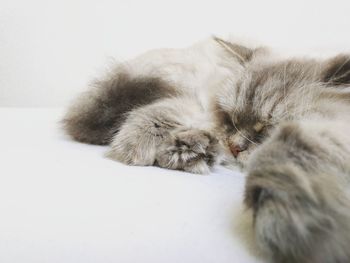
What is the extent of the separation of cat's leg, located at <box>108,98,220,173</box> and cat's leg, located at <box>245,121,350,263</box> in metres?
0.43

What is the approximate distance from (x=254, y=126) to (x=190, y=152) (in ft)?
0.68

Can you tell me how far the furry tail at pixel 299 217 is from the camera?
59 cm

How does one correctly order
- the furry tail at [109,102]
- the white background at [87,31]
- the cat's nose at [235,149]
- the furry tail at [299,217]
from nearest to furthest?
the furry tail at [299,217], the cat's nose at [235,149], the furry tail at [109,102], the white background at [87,31]

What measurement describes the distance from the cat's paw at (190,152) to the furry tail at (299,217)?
499 mm

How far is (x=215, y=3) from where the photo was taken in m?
2.60

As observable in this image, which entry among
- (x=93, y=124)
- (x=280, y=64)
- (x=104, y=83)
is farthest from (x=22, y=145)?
(x=280, y=64)

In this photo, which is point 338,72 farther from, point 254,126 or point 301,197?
point 301,197

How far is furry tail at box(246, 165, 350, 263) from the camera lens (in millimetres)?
585

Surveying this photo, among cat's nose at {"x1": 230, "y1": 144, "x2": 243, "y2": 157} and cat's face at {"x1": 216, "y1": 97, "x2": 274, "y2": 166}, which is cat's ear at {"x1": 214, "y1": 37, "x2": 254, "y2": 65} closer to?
cat's face at {"x1": 216, "y1": 97, "x2": 274, "y2": 166}

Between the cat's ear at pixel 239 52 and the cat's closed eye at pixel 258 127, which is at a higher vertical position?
the cat's ear at pixel 239 52

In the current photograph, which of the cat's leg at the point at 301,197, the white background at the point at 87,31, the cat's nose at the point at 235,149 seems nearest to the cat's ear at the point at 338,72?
the cat's nose at the point at 235,149

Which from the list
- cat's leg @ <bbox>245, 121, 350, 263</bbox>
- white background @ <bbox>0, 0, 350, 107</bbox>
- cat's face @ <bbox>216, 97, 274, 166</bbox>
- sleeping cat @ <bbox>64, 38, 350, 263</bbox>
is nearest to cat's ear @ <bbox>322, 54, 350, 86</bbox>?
sleeping cat @ <bbox>64, 38, 350, 263</bbox>

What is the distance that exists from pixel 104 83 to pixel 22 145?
1.16ft

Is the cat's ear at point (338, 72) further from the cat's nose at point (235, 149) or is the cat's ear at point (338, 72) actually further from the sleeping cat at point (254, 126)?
the cat's nose at point (235, 149)
